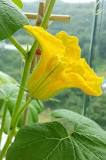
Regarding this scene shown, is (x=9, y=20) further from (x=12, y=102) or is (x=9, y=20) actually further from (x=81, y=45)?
(x=81, y=45)

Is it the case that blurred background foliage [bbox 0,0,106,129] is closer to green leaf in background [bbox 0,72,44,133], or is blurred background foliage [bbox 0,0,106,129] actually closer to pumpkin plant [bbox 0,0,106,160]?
green leaf in background [bbox 0,72,44,133]

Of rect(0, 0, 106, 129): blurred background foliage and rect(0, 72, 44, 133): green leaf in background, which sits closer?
rect(0, 72, 44, 133): green leaf in background

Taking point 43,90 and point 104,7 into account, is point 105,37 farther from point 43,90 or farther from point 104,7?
point 43,90

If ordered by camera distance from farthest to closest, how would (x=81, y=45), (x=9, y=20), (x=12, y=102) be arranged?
1. (x=81, y=45)
2. (x=12, y=102)
3. (x=9, y=20)

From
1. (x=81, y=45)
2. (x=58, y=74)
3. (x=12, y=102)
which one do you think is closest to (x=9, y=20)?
(x=58, y=74)

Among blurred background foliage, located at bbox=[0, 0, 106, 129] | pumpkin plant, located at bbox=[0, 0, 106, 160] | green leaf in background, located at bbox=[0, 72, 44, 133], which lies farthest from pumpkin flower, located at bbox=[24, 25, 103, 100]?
blurred background foliage, located at bbox=[0, 0, 106, 129]

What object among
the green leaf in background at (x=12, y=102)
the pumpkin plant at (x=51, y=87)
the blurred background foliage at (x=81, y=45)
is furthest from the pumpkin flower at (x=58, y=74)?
the blurred background foliage at (x=81, y=45)
